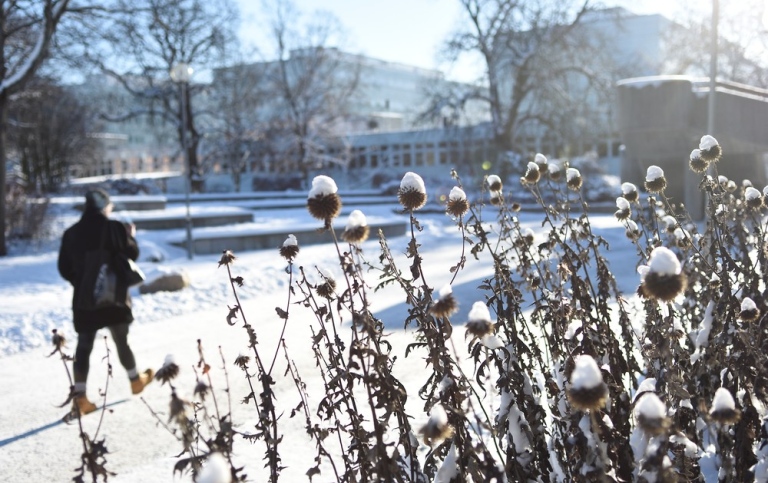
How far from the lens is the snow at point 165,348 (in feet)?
14.2

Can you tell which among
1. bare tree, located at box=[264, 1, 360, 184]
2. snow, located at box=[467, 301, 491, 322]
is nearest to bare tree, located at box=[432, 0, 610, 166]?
bare tree, located at box=[264, 1, 360, 184]

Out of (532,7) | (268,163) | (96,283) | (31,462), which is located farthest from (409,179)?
(268,163)

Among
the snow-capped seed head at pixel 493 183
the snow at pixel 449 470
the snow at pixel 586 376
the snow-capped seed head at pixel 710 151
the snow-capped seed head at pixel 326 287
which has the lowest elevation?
the snow at pixel 449 470

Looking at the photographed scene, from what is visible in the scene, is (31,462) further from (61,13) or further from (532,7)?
(532,7)

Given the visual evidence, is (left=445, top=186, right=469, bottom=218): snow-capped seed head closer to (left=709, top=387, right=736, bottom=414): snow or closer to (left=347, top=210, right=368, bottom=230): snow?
(left=347, top=210, right=368, bottom=230): snow

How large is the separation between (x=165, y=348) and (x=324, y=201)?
18.8 feet

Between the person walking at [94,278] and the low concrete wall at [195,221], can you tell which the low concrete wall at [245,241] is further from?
the person walking at [94,278]

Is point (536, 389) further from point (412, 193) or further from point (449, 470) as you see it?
point (412, 193)

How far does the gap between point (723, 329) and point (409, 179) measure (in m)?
1.50

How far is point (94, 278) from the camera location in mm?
5711

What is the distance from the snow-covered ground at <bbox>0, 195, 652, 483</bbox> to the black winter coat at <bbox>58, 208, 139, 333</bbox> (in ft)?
2.17

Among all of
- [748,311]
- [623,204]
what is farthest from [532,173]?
[748,311]

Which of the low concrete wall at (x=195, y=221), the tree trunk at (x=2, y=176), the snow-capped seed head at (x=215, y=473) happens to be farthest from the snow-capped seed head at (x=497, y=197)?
the low concrete wall at (x=195, y=221)

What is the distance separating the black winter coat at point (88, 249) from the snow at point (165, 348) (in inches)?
17.9
